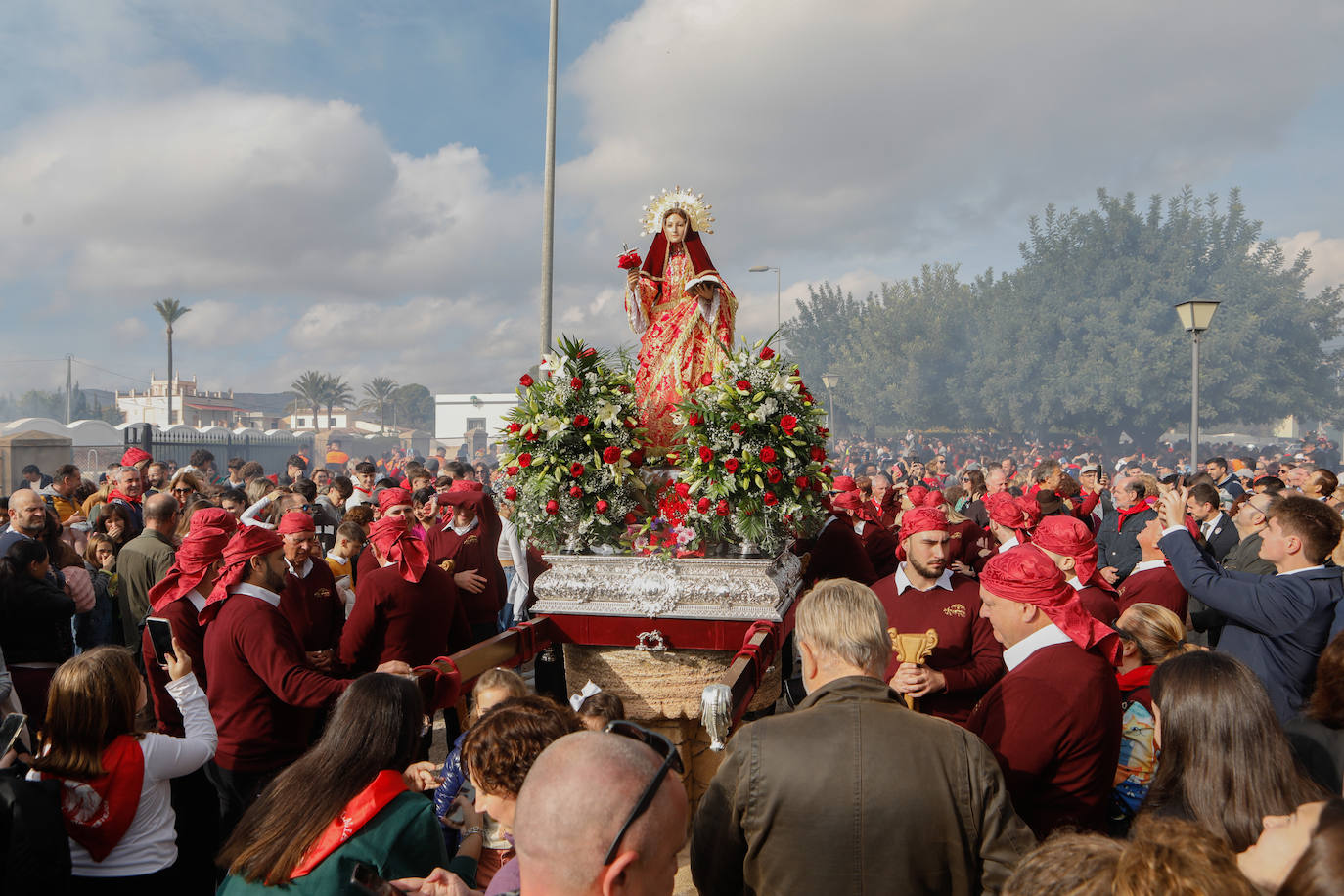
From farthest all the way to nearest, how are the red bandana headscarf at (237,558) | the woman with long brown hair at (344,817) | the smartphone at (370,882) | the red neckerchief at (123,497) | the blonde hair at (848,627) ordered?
the red neckerchief at (123,497) < the red bandana headscarf at (237,558) < the blonde hair at (848,627) < the woman with long brown hair at (344,817) < the smartphone at (370,882)

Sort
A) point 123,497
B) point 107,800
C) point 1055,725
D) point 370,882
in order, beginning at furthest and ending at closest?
point 123,497, point 107,800, point 1055,725, point 370,882

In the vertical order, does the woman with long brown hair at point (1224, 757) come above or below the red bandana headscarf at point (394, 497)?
below

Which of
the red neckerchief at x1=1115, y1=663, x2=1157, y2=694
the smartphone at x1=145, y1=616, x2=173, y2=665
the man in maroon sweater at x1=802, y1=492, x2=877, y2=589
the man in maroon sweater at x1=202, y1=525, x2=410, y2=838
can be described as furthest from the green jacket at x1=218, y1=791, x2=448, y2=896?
the man in maroon sweater at x1=802, y1=492, x2=877, y2=589

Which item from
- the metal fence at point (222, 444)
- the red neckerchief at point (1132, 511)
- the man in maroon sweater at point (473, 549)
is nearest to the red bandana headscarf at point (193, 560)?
the man in maroon sweater at point (473, 549)

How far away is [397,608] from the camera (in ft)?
15.7

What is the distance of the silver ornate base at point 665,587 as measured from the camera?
516 centimetres

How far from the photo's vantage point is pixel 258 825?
2.32 meters

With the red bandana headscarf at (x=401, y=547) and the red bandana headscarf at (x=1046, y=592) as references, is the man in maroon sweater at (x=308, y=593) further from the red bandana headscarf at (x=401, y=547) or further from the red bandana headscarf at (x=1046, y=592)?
the red bandana headscarf at (x=1046, y=592)

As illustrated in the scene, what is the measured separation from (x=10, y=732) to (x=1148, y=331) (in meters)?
45.6

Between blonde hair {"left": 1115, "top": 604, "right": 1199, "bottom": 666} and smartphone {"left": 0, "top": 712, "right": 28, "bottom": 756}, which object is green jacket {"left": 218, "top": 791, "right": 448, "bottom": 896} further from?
blonde hair {"left": 1115, "top": 604, "right": 1199, "bottom": 666}

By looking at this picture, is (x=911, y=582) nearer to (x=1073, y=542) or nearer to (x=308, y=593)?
(x=1073, y=542)

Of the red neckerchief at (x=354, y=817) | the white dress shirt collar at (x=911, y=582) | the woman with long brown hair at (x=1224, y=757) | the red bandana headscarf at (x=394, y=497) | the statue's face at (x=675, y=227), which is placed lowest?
the red neckerchief at (x=354, y=817)

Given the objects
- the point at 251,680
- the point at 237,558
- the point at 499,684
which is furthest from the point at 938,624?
the point at 237,558

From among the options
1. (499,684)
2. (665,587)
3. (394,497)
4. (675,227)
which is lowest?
(499,684)
